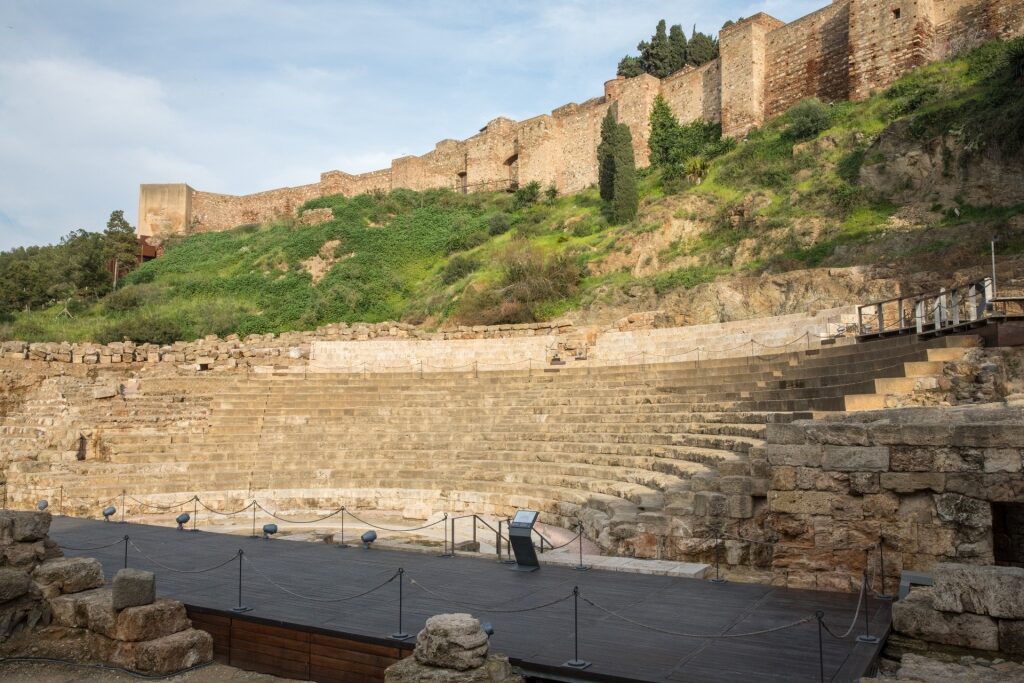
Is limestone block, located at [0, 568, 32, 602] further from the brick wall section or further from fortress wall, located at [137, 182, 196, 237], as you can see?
fortress wall, located at [137, 182, 196, 237]

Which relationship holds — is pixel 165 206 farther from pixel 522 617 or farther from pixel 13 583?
pixel 522 617

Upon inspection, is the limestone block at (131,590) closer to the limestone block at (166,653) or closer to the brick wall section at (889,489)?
the limestone block at (166,653)

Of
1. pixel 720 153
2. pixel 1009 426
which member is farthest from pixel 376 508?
pixel 720 153

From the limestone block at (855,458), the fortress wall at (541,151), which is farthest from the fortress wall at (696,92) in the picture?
the limestone block at (855,458)

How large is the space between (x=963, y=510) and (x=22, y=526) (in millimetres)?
8631

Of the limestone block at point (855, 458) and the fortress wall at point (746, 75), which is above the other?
the fortress wall at point (746, 75)

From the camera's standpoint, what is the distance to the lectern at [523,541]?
25.2 ft

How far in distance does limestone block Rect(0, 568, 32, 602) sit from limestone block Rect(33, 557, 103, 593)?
21 cm

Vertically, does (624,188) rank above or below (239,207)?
below

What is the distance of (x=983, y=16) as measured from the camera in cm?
2227

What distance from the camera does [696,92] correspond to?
30.7 metres

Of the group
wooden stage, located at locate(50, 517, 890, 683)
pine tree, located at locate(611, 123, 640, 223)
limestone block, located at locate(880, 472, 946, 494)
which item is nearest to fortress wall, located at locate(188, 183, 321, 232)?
pine tree, located at locate(611, 123, 640, 223)

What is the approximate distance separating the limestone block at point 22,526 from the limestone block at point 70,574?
32 cm

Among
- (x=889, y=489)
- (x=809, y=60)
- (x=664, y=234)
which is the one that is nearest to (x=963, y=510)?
(x=889, y=489)
